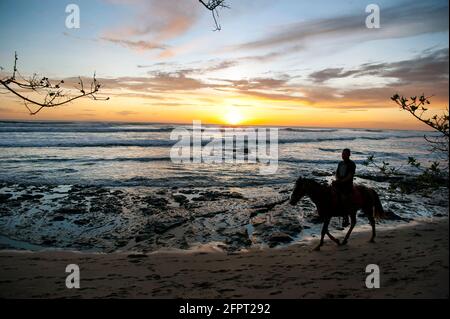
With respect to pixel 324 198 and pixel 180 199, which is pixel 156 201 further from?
pixel 324 198

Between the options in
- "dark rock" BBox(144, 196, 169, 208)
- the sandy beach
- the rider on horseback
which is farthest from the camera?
"dark rock" BBox(144, 196, 169, 208)

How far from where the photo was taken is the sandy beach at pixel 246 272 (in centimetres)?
615

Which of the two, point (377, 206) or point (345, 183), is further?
point (377, 206)

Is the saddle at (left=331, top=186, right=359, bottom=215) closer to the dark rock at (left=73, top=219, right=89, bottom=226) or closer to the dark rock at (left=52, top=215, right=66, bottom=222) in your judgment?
→ the dark rock at (left=73, top=219, right=89, bottom=226)

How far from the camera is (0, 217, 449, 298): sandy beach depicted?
6.15 metres

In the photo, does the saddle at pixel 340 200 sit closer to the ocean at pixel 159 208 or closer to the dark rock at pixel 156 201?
the ocean at pixel 159 208

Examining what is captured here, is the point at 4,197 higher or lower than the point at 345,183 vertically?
lower

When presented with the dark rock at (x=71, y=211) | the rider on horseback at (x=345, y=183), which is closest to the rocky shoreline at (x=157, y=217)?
the dark rock at (x=71, y=211)

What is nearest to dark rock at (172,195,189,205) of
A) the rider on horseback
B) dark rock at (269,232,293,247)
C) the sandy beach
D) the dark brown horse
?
dark rock at (269,232,293,247)

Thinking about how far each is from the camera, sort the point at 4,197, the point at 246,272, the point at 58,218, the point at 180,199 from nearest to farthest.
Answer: the point at 246,272 → the point at 58,218 → the point at 4,197 → the point at 180,199

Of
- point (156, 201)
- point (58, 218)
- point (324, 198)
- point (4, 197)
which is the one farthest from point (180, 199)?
point (4, 197)

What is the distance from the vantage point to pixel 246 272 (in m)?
7.45
